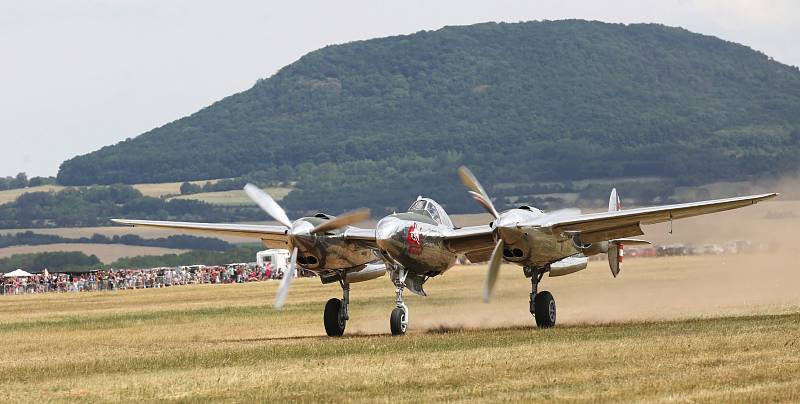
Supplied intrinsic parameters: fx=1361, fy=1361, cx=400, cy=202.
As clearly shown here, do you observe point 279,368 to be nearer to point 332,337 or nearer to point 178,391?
point 178,391

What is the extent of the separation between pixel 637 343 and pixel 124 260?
515 ft

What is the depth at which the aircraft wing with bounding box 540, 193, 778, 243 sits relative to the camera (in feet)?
108

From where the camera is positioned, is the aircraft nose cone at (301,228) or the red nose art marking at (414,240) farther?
the aircraft nose cone at (301,228)

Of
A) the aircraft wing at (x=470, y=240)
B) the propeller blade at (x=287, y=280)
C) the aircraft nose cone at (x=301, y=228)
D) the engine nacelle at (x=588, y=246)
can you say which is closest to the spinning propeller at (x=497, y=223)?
the aircraft wing at (x=470, y=240)

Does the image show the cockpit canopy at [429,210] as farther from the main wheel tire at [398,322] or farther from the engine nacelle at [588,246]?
the engine nacelle at [588,246]

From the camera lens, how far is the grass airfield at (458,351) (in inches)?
884

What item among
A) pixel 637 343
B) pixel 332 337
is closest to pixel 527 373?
pixel 637 343

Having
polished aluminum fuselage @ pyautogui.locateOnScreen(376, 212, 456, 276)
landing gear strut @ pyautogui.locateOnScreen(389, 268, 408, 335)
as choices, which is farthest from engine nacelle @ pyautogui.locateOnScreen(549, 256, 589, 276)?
landing gear strut @ pyautogui.locateOnScreen(389, 268, 408, 335)

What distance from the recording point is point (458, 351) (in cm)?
2897

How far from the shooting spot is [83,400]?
22859 millimetres

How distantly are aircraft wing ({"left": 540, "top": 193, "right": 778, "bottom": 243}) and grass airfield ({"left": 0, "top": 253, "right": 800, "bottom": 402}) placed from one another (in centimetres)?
253

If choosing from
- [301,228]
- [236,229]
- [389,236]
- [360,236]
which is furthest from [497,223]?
[236,229]

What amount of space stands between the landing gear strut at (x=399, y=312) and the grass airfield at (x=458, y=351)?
67cm

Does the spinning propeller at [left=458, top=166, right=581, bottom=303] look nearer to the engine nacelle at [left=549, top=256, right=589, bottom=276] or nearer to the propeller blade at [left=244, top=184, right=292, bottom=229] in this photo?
the engine nacelle at [left=549, top=256, right=589, bottom=276]
